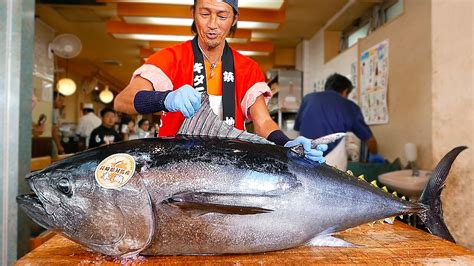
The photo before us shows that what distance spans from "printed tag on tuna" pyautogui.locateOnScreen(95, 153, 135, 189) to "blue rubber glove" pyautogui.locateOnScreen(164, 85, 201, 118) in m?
0.23

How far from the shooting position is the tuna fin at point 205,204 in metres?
1.11

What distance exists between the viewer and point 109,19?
7.10m

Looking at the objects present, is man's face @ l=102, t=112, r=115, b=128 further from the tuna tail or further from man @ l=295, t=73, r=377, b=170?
the tuna tail

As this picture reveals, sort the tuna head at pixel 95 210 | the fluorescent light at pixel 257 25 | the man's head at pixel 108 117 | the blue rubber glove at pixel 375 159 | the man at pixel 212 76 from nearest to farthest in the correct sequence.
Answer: the tuna head at pixel 95 210
the man at pixel 212 76
the blue rubber glove at pixel 375 159
the man's head at pixel 108 117
the fluorescent light at pixel 257 25

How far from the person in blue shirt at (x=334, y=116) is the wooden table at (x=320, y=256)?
2.79 m

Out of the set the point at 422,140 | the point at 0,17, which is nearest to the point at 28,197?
the point at 0,17

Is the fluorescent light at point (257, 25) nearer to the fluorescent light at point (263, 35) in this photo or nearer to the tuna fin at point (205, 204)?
the fluorescent light at point (263, 35)

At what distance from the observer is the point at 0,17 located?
2.32m

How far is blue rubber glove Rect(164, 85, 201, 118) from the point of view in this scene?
1.29 m

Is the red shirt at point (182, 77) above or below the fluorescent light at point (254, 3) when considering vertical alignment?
below

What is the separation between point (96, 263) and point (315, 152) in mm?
755

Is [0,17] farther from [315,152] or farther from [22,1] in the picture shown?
[315,152]

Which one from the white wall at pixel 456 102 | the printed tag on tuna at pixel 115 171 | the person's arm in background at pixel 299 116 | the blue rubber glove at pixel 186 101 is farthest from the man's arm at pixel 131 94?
the person's arm in background at pixel 299 116

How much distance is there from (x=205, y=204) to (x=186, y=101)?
350mm
